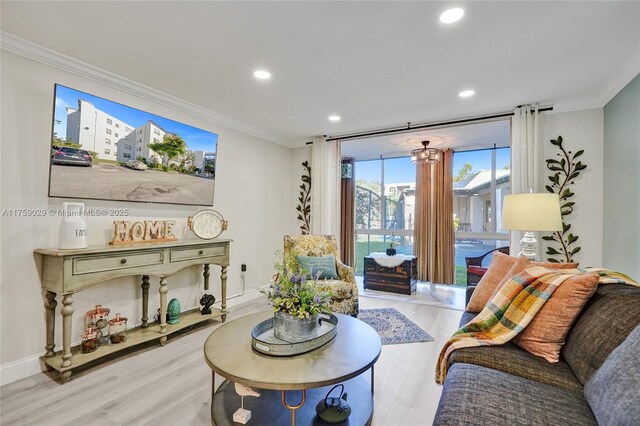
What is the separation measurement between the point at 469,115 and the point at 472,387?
3353 mm

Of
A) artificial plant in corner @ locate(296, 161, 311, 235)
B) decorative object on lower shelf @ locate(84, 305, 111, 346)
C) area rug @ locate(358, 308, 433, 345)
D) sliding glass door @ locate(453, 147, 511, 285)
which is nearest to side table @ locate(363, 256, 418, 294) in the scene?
area rug @ locate(358, 308, 433, 345)

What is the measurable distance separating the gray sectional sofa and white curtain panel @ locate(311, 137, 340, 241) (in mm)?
3161

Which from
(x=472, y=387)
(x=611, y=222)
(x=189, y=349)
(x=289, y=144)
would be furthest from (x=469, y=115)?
(x=189, y=349)

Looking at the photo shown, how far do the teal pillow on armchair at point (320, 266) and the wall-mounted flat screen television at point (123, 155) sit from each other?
137cm

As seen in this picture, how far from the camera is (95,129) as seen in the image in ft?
8.39

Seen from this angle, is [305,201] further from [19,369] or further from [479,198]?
[19,369]

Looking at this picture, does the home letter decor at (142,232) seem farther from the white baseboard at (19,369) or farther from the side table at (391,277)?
the side table at (391,277)

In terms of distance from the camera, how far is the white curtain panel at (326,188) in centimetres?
467

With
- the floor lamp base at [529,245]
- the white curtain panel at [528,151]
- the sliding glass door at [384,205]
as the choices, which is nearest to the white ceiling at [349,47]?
the white curtain panel at [528,151]

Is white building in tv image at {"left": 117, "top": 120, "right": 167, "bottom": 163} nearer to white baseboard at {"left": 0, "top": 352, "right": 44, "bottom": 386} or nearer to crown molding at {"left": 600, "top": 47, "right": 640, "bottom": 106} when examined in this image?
white baseboard at {"left": 0, "top": 352, "right": 44, "bottom": 386}

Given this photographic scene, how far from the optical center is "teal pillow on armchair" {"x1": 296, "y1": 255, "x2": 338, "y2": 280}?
3383mm

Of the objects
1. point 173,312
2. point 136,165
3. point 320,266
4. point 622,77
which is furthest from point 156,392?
point 622,77

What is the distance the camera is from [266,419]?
1.63m

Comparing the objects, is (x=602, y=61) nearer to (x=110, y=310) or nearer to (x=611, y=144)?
(x=611, y=144)
